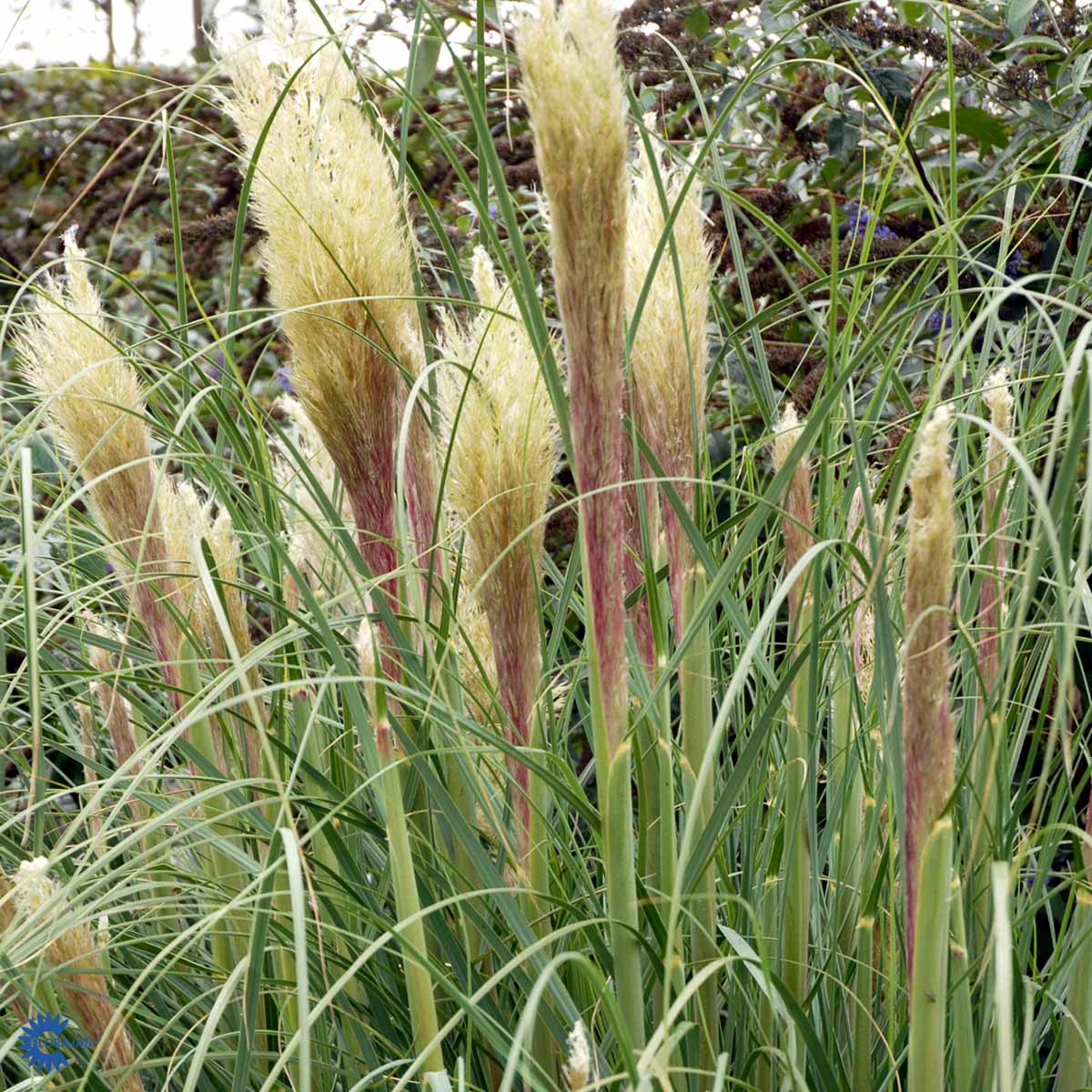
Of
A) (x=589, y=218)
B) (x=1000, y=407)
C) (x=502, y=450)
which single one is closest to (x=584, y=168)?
(x=589, y=218)

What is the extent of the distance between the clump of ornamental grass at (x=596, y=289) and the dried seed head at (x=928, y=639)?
23 cm

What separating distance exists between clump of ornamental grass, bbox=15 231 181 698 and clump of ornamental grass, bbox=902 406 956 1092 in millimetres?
809

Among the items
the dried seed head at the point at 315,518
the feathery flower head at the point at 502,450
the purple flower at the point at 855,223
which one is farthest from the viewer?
the purple flower at the point at 855,223

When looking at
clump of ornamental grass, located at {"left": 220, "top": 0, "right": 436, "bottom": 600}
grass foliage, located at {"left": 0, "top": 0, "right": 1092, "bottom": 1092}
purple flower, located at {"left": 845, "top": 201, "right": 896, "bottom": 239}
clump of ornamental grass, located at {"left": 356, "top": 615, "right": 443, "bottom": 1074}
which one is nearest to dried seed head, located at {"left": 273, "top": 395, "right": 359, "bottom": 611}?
grass foliage, located at {"left": 0, "top": 0, "right": 1092, "bottom": 1092}

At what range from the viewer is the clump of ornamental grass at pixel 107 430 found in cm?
136

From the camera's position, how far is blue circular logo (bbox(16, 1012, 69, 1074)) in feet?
3.92

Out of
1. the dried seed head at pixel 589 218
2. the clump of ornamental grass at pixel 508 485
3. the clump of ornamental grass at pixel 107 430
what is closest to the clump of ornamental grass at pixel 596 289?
the dried seed head at pixel 589 218

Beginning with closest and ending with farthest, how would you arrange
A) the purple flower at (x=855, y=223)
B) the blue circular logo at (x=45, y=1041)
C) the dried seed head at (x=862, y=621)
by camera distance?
the blue circular logo at (x=45, y=1041)
the dried seed head at (x=862, y=621)
the purple flower at (x=855, y=223)

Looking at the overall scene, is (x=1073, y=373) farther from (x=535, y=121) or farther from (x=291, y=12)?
(x=291, y=12)

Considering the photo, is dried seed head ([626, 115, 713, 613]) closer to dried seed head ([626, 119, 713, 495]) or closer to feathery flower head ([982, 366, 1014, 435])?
dried seed head ([626, 119, 713, 495])

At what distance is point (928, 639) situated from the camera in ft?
2.71

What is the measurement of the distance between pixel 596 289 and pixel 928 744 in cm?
39

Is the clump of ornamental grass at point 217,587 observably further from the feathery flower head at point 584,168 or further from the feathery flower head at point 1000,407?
the feathery flower head at point 1000,407

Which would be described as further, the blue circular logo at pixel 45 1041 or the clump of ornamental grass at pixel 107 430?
the clump of ornamental grass at pixel 107 430
